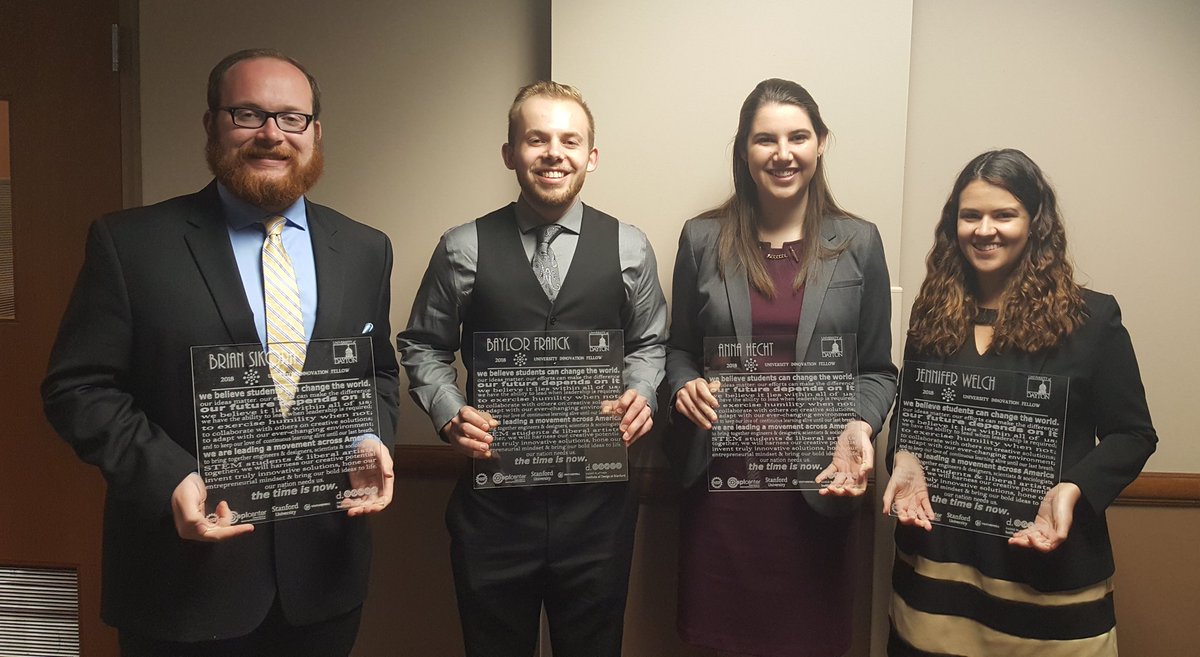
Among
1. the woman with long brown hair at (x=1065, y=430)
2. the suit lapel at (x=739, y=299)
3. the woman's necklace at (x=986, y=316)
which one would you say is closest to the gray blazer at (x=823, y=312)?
the suit lapel at (x=739, y=299)

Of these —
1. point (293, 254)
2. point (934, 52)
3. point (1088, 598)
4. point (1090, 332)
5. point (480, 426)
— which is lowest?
point (1088, 598)

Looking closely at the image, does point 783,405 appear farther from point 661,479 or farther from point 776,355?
point 661,479

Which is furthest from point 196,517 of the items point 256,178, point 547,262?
point 547,262

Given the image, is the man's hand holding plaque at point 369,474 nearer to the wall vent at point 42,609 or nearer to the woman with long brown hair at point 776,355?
the woman with long brown hair at point 776,355

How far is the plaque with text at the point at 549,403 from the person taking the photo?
6.47ft

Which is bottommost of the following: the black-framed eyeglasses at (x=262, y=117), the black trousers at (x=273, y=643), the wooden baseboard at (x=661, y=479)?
the black trousers at (x=273, y=643)

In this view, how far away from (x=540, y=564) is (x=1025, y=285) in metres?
1.53

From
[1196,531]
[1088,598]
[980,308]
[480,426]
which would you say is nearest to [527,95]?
[480,426]

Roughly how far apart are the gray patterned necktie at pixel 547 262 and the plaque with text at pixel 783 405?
509 mm

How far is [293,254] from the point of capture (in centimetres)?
180

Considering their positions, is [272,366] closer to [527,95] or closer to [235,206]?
[235,206]

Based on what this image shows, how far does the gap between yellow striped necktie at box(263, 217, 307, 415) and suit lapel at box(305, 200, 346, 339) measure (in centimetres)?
5

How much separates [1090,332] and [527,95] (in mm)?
1656

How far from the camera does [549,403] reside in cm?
199
